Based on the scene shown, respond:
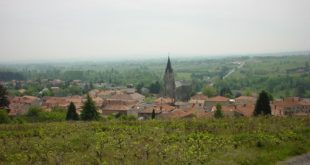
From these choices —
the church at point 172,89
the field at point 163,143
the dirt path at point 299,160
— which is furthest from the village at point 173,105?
the dirt path at point 299,160

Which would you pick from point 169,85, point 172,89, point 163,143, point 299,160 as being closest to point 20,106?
point 169,85

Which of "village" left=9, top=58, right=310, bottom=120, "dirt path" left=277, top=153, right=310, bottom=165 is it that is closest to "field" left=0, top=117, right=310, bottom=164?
"dirt path" left=277, top=153, right=310, bottom=165

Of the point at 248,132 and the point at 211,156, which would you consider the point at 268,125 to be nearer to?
the point at 248,132

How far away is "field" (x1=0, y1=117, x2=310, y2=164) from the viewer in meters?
8.01

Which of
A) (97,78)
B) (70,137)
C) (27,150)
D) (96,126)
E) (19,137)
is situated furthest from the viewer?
(97,78)

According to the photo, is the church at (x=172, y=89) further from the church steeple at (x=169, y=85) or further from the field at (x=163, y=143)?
the field at (x=163, y=143)

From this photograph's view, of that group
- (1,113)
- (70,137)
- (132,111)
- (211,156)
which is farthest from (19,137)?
(132,111)

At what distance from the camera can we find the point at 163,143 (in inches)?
378

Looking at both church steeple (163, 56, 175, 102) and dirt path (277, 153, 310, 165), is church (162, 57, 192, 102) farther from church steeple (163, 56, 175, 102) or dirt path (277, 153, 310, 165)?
dirt path (277, 153, 310, 165)

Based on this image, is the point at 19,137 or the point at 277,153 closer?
the point at 277,153

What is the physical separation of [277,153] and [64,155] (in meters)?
5.33

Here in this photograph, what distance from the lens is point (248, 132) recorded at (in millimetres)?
10453

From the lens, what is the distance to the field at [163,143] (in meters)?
8.01

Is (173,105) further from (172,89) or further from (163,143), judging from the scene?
(163,143)
